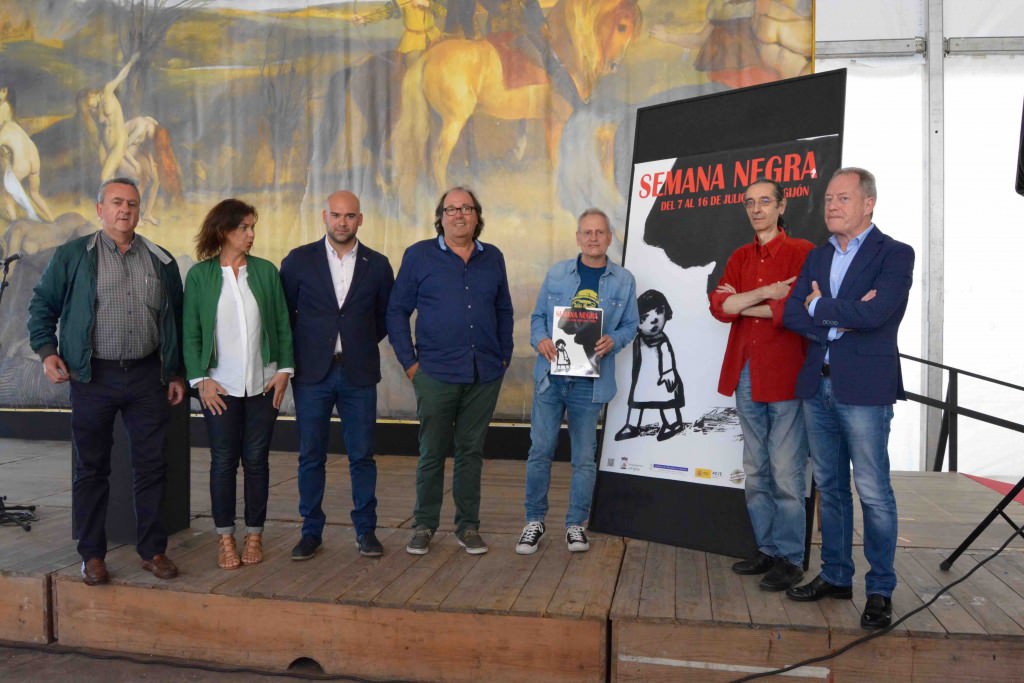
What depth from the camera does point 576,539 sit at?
3.29 m

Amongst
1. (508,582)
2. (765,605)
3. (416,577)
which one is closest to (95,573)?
(416,577)

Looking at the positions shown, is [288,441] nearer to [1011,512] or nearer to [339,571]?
[339,571]

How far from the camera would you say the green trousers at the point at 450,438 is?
126 inches

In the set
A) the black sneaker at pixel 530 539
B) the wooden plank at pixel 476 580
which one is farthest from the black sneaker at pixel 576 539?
the wooden plank at pixel 476 580

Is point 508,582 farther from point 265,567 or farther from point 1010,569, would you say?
point 1010,569

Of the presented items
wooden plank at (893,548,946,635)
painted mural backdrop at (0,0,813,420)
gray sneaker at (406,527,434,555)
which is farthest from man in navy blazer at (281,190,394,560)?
painted mural backdrop at (0,0,813,420)

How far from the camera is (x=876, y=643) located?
2.44 metres

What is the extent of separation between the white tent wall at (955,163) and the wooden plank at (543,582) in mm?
3772

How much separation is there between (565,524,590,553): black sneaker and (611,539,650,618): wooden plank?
0.18 metres

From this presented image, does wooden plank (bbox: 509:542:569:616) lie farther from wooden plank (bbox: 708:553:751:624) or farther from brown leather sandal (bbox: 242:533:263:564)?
brown leather sandal (bbox: 242:533:263:564)

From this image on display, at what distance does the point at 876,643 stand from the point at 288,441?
4718 mm

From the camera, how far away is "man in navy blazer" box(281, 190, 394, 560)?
311cm

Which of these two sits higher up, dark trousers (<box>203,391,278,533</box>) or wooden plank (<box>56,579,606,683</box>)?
dark trousers (<box>203,391,278,533</box>)

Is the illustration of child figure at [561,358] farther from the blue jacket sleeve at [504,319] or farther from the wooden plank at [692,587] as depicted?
the wooden plank at [692,587]
